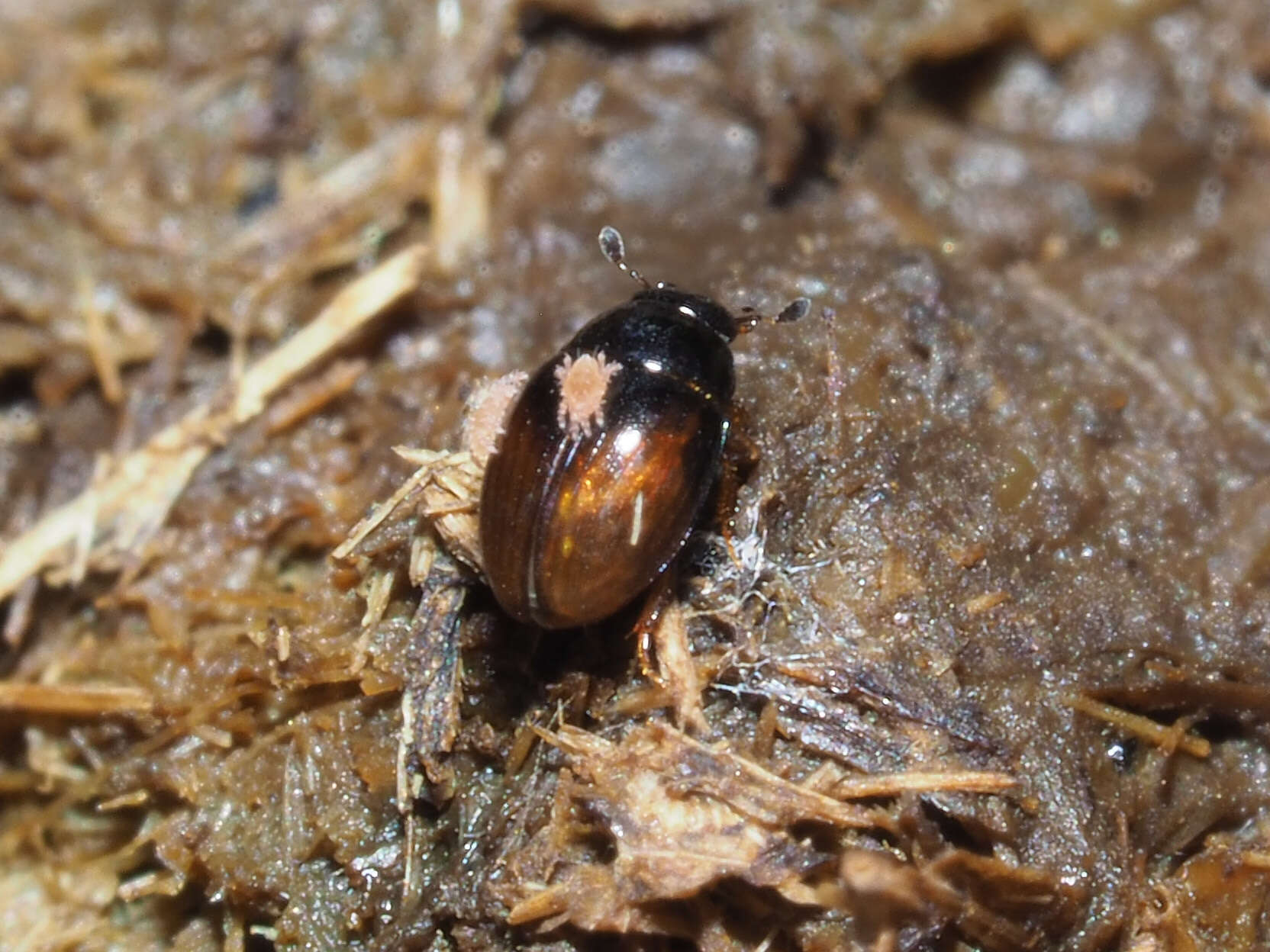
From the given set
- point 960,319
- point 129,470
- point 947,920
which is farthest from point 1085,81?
point 129,470

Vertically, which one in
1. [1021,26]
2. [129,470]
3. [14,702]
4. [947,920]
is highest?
[1021,26]

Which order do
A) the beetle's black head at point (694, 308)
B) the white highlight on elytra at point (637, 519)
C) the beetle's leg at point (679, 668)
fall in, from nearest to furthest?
the white highlight on elytra at point (637, 519) < the beetle's leg at point (679, 668) < the beetle's black head at point (694, 308)

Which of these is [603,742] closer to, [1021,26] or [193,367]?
[193,367]

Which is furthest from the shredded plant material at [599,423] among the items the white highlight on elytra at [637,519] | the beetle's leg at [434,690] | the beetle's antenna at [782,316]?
the white highlight on elytra at [637,519]

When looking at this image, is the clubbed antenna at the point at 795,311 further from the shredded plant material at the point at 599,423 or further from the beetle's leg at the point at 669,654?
the beetle's leg at the point at 669,654

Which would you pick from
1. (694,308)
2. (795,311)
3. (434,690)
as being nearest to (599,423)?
(694,308)
